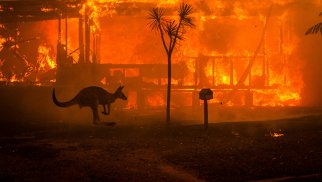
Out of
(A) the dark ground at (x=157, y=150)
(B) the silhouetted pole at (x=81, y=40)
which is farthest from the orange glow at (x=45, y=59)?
(A) the dark ground at (x=157, y=150)

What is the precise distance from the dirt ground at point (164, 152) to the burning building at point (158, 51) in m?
6.24

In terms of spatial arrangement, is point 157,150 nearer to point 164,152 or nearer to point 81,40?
point 164,152

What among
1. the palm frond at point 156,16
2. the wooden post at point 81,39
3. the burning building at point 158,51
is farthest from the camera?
the burning building at point 158,51

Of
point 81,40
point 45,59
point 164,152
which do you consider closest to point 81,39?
point 81,40

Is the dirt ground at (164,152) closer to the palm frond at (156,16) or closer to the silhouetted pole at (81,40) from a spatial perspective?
the palm frond at (156,16)

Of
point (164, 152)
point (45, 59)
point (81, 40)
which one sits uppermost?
point (81, 40)

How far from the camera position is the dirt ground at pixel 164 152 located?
23.6 ft

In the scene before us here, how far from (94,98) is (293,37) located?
12508 mm

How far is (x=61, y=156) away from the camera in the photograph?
878cm

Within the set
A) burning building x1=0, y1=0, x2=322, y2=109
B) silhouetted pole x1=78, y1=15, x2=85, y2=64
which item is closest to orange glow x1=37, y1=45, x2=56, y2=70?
burning building x1=0, y1=0, x2=322, y2=109

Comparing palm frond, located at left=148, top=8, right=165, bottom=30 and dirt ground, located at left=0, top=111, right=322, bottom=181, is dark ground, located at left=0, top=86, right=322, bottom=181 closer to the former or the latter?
dirt ground, located at left=0, top=111, right=322, bottom=181

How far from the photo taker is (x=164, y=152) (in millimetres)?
9211

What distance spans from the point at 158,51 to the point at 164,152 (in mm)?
16233

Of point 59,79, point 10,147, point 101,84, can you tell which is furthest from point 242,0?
point 10,147
